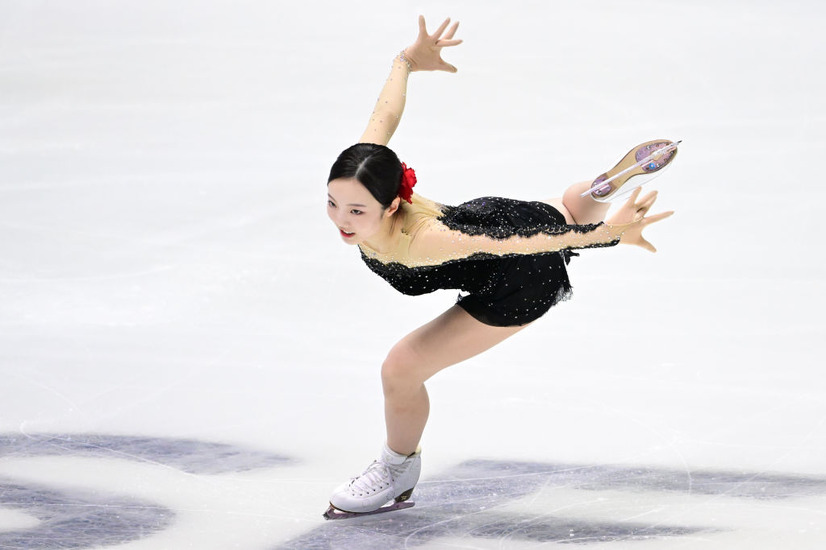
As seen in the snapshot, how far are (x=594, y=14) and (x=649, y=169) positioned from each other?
487cm

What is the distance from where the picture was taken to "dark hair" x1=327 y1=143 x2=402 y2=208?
287 centimetres

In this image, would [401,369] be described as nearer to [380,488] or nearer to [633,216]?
[380,488]

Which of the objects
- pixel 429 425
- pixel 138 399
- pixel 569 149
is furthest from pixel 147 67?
pixel 429 425

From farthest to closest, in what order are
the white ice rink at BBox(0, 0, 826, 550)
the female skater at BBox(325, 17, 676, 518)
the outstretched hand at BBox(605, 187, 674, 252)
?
the white ice rink at BBox(0, 0, 826, 550), the female skater at BBox(325, 17, 676, 518), the outstretched hand at BBox(605, 187, 674, 252)

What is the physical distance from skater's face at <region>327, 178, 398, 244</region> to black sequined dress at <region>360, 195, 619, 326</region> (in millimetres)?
103

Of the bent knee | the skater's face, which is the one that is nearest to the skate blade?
the bent knee

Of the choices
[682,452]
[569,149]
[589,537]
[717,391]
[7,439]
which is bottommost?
[589,537]

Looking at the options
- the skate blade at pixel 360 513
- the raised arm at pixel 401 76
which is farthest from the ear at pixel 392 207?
the skate blade at pixel 360 513

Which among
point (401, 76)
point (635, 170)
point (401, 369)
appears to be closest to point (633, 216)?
point (635, 170)

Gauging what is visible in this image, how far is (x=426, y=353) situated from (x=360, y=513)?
1.74 feet

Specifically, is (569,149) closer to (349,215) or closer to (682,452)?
(682,452)

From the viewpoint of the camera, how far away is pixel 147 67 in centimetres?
732

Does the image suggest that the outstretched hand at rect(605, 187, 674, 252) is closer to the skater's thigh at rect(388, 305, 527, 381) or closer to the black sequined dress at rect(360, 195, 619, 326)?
the black sequined dress at rect(360, 195, 619, 326)

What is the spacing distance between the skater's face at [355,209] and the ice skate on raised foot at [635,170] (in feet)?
2.21
